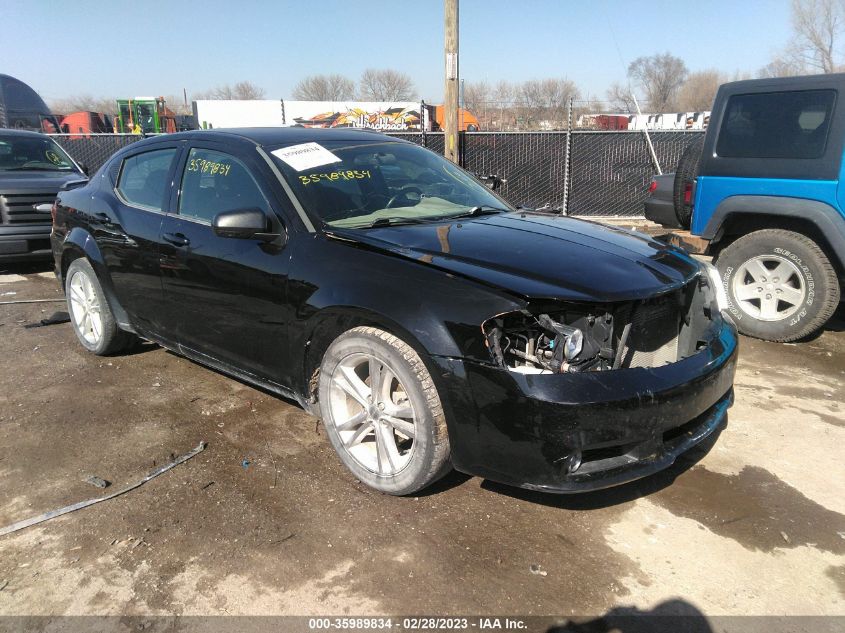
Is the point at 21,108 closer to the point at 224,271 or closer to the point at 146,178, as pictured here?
the point at 146,178

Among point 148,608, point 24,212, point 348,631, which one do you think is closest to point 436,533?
point 348,631

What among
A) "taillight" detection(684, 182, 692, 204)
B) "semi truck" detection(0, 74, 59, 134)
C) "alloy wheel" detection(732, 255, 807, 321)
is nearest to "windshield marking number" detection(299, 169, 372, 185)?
"taillight" detection(684, 182, 692, 204)

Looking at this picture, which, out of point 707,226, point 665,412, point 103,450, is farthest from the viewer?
point 707,226

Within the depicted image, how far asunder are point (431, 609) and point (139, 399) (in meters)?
2.79

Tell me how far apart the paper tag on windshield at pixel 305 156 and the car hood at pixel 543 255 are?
2.00ft

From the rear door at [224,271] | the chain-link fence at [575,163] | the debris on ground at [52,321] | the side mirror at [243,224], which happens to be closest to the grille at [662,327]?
the rear door at [224,271]

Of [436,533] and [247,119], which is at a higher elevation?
[247,119]

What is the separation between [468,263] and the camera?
276cm

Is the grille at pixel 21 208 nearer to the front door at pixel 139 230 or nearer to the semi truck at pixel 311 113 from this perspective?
the front door at pixel 139 230

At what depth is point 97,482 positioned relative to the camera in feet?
10.5

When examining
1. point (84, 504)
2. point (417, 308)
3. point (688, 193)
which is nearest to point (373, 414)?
point (417, 308)

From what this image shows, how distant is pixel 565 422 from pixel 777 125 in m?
4.13

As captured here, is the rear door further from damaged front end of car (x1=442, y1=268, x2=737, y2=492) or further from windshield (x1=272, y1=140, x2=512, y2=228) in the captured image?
damaged front end of car (x1=442, y1=268, x2=737, y2=492)

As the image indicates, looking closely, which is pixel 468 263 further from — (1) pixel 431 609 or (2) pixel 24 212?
(2) pixel 24 212
